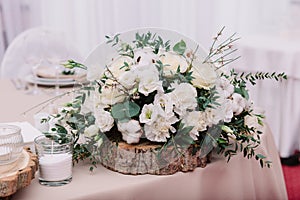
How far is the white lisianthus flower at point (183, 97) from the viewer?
1.15 metres

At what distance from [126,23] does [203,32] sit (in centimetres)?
65

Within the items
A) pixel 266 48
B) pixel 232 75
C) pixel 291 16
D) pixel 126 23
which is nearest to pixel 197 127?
pixel 232 75

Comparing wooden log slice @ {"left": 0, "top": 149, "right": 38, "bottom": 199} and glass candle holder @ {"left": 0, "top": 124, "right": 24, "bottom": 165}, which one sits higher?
glass candle holder @ {"left": 0, "top": 124, "right": 24, "bottom": 165}

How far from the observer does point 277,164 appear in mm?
1588

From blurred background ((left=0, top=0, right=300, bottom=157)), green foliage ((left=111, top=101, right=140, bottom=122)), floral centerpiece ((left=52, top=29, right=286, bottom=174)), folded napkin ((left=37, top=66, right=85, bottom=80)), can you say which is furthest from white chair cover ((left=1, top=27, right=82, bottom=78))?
green foliage ((left=111, top=101, right=140, bottom=122))

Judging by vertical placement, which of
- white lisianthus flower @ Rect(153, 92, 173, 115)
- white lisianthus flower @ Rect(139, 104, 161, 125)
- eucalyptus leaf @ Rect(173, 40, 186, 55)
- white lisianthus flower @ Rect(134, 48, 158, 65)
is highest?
eucalyptus leaf @ Rect(173, 40, 186, 55)

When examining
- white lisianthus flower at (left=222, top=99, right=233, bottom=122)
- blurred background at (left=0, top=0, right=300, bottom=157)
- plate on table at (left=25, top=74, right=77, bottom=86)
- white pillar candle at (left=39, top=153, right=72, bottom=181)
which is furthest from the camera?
blurred background at (left=0, top=0, right=300, bottom=157)

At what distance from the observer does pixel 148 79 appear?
1.15 metres

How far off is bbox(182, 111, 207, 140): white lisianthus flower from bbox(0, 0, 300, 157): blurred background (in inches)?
78.4

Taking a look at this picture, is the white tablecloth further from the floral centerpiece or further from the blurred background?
the floral centerpiece

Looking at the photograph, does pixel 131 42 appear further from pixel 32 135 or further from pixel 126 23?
pixel 126 23

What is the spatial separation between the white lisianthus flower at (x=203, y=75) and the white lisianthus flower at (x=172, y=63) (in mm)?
32

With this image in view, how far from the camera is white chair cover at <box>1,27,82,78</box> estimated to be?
2637mm

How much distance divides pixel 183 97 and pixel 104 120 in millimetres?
189
